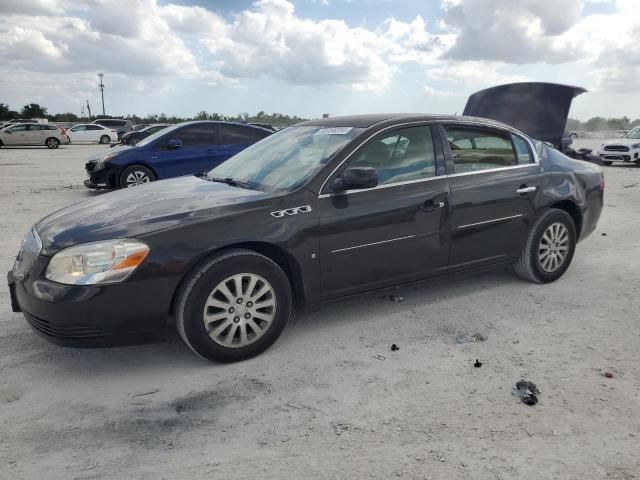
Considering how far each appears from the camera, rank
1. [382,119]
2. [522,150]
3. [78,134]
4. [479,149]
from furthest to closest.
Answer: [78,134] < [522,150] < [479,149] < [382,119]

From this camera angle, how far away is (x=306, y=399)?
3.02m

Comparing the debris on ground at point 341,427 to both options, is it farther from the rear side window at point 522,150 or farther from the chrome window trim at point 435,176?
the rear side window at point 522,150

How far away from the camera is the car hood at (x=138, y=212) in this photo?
3.21 meters

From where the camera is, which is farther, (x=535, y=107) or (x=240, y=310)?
(x=535, y=107)

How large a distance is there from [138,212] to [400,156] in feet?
6.50

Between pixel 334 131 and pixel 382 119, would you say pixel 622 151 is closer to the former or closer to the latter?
pixel 382 119

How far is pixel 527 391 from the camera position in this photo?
3.04 meters

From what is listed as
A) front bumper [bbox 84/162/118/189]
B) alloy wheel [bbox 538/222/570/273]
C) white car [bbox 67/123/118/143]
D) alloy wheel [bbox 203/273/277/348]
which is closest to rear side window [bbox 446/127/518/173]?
alloy wheel [bbox 538/222/570/273]

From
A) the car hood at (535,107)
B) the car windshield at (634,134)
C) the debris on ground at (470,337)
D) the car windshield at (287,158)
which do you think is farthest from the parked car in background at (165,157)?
the car windshield at (634,134)

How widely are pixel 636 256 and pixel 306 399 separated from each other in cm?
471

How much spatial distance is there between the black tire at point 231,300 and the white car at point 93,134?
36.9 metres

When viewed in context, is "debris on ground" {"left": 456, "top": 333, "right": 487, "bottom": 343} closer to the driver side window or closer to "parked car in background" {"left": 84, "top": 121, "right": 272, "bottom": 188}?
the driver side window

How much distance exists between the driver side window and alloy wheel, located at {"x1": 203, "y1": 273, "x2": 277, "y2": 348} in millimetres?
1129

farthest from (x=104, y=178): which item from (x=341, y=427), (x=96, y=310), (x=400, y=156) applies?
(x=341, y=427)
